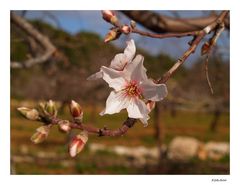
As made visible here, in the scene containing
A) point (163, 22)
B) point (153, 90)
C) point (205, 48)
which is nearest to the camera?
point (153, 90)

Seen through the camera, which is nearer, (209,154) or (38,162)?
(38,162)

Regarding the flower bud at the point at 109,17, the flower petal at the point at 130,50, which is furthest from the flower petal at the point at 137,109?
the flower bud at the point at 109,17

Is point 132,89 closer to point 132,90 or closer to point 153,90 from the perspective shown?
point 132,90

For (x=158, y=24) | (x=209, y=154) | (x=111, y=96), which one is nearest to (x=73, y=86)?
(x=209, y=154)

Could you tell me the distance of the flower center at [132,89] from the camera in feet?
3.53

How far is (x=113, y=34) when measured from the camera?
3.59ft

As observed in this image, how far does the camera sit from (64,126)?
1.01 meters

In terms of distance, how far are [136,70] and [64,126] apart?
0.20 m

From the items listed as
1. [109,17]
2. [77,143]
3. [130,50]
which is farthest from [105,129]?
[109,17]

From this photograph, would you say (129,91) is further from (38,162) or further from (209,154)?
(209,154)

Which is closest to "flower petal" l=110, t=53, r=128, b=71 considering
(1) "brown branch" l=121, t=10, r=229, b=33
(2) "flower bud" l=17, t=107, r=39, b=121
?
(2) "flower bud" l=17, t=107, r=39, b=121

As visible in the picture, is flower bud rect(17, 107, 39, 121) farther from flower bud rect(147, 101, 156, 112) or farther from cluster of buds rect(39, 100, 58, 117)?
flower bud rect(147, 101, 156, 112)
